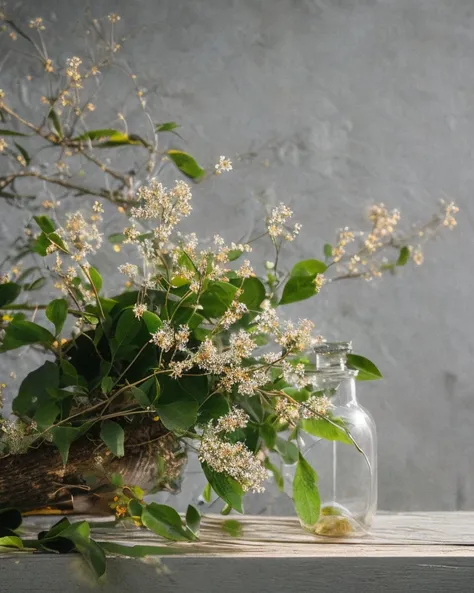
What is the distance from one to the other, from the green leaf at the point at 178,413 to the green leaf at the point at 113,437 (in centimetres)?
4

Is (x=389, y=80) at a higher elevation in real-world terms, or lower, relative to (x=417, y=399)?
higher

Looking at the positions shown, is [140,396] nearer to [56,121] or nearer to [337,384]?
[337,384]

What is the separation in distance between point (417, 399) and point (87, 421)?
0.57 m

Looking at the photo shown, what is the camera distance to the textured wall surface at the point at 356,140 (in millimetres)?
1062

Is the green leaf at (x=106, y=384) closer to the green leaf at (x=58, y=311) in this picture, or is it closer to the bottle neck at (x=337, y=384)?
the green leaf at (x=58, y=311)

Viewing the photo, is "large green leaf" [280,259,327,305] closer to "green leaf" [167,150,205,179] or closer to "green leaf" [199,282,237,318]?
"green leaf" [199,282,237,318]

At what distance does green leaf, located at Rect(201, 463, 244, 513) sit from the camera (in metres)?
0.64

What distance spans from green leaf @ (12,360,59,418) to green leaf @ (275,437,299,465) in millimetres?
214

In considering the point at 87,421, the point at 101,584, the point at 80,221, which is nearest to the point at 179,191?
the point at 80,221

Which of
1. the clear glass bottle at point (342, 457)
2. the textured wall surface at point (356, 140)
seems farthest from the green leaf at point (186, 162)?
the clear glass bottle at point (342, 457)

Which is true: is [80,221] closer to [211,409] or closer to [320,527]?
[211,409]

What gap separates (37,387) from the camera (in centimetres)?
64

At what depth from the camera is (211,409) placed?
65 cm

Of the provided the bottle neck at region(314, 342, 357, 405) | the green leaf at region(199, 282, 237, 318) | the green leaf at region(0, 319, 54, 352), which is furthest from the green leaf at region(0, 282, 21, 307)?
the bottle neck at region(314, 342, 357, 405)
